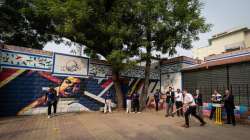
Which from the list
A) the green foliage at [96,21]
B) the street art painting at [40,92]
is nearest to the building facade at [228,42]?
the green foliage at [96,21]

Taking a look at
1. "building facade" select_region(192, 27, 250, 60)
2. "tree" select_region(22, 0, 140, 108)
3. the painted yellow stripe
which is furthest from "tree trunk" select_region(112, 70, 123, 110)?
"building facade" select_region(192, 27, 250, 60)

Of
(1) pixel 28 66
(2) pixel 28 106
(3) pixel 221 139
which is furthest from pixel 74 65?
(3) pixel 221 139

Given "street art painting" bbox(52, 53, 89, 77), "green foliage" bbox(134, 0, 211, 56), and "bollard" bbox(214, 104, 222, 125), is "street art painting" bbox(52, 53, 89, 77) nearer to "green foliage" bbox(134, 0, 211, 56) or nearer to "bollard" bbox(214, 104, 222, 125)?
"green foliage" bbox(134, 0, 211, 56)

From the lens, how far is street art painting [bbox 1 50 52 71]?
10445 millimetres

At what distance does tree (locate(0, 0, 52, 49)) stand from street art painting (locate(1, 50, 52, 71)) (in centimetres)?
394

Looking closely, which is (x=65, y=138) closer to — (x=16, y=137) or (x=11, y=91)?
(x=16, y=137)

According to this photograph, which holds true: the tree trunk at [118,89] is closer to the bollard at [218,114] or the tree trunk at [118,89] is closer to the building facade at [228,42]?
the bollard at [218,114]

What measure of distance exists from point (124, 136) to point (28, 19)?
1253 centimetres

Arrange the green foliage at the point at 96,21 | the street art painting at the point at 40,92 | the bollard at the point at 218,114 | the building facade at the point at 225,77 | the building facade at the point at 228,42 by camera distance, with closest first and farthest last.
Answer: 1. the bollard at the point at 218,114
2. the building facade at the point at 225,77
3. the street art painting at the point at 40,92
4. the green foliage at the point at 96,21
5. the building facade at the point at 228,42

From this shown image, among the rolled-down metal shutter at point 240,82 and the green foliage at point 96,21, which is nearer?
the rolled-down metal shutter at point 240,82

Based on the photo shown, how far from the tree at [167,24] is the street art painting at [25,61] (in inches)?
247

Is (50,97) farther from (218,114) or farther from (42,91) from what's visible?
(218,114)

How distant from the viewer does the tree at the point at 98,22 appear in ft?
36.4

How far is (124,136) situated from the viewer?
6.61 metres
